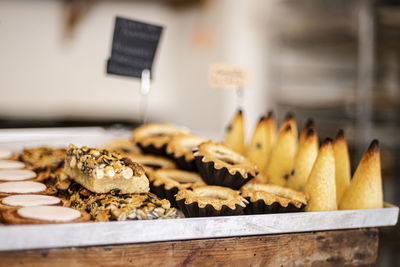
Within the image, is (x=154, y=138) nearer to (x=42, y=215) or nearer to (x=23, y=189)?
(x=23, y=189)

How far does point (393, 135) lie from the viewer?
3.76 m

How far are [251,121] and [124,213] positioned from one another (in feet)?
10.9

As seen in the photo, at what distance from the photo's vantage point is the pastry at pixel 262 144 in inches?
64.9

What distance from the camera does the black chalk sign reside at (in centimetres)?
180

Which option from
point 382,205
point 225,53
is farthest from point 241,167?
point 225,53

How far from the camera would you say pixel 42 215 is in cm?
98

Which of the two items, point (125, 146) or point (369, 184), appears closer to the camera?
point (369, 184)

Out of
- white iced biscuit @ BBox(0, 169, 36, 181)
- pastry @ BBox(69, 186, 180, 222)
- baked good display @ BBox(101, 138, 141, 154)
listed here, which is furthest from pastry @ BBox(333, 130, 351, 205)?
white iced biscuit @ BBox(0, 169, 36, 181)

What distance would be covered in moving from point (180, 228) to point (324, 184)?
537 mm

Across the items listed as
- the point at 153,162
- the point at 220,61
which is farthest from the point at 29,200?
the point at 220,61

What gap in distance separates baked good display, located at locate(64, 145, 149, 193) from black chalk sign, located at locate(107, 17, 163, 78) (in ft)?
2.29

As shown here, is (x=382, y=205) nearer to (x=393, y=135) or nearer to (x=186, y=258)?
(x=186, y=258)

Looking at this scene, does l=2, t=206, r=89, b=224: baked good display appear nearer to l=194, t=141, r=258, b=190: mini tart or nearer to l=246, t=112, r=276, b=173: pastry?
l=194, t=141, r=258, b=190: mini tart

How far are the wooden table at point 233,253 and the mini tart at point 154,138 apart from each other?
0.63 metres
